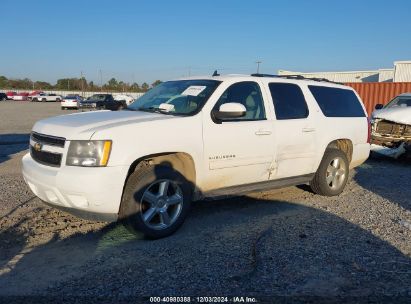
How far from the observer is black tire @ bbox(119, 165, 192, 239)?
432cm

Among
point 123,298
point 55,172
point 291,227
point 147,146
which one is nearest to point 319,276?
point 291,227

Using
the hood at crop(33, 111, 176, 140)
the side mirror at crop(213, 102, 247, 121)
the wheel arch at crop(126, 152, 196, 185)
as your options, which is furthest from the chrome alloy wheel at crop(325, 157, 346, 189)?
the hood at crop(33, 111, 176, 140)

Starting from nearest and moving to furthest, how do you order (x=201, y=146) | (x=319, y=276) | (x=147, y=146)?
(x=319, y=276) → (x=147, y=146) → (x=201, y=146)

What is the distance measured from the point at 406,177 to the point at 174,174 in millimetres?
5999

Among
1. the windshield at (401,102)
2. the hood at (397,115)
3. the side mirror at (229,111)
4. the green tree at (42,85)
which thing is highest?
the side mirror at (229,111)

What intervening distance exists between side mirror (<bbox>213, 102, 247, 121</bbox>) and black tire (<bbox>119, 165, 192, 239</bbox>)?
866 mm

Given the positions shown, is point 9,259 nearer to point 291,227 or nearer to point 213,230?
point 213,230

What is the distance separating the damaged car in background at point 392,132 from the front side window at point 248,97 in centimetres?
594

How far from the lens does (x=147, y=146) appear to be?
14.3 ft

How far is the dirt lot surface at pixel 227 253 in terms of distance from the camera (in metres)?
3.52

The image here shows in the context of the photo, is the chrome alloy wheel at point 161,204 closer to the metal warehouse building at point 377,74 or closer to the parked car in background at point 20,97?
the metal warehouse building at point 377,74

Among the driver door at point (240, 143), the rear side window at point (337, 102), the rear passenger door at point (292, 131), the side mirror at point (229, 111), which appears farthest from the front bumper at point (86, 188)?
the rear side window at point (337, 102)

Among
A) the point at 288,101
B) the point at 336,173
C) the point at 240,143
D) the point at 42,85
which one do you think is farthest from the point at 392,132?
the point at 42,85

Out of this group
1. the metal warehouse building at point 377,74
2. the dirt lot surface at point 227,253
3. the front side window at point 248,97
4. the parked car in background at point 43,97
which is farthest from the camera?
the parked car in background at point 43,97
